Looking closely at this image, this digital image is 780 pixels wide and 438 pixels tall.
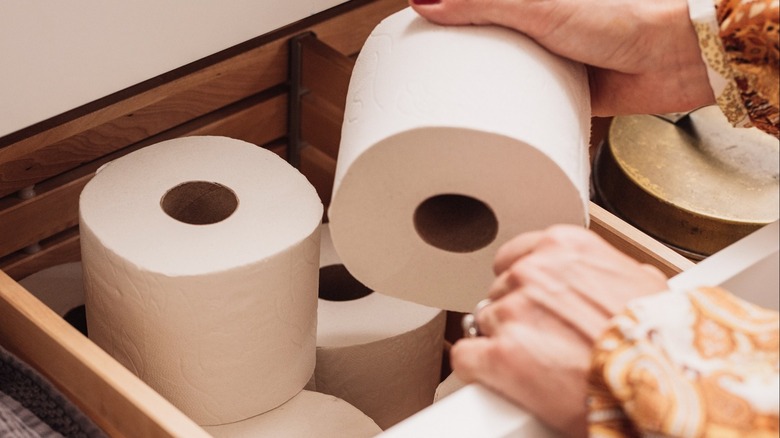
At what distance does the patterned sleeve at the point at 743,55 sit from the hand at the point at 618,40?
0.08 ft

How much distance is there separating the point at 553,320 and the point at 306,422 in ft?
1.19

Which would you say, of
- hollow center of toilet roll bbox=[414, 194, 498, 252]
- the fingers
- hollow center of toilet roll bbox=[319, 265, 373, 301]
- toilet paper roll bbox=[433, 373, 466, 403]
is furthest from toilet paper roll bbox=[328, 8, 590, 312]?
hollow center of toilet roll bbox=[319, 265, 373, 301]

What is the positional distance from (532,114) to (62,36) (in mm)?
327

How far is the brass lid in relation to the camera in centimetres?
97

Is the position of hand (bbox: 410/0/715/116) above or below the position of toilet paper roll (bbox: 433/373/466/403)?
above

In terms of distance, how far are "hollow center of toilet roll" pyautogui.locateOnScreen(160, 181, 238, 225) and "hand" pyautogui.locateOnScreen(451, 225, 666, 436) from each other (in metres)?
0.30

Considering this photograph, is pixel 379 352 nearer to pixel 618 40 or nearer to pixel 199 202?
pixel 199 202

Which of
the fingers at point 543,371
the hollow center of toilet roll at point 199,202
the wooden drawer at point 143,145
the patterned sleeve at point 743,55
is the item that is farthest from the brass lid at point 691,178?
the fingers at point 543,371

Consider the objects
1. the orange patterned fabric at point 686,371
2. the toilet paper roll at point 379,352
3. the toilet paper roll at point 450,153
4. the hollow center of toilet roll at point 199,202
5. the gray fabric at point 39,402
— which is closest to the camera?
the orange patterned fabric at point 686,371

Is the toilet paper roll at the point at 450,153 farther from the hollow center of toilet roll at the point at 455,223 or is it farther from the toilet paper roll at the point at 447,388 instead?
the toilet paper roll at the point at 447,388

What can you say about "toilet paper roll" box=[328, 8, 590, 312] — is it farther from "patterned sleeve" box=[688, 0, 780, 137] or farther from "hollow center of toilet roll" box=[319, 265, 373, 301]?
"hollow center of toilet roll" box=[319, 265, 373, 301]

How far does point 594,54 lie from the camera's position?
2.03 ft

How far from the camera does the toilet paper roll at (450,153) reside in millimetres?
515

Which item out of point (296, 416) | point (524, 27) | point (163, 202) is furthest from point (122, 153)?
point (524, 27)
